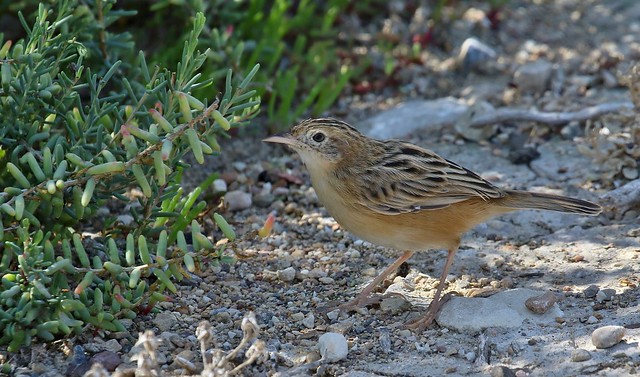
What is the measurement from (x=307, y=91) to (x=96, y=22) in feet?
8.22

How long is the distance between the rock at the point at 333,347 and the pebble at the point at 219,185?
90.9 inches

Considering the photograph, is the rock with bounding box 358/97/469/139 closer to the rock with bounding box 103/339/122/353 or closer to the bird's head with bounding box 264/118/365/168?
the bird's head with bounding box 264/118/365/168

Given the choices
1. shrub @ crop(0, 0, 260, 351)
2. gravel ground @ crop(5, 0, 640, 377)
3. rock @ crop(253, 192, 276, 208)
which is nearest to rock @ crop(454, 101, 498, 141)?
gravel ground @ crop(5, 0, 640, 377)

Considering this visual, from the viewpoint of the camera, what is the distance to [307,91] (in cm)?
854

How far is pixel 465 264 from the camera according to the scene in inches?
246

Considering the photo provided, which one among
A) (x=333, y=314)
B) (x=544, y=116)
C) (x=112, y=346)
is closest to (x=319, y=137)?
(x=333, y=314)

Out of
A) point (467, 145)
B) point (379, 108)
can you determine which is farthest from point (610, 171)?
point (379, 108)

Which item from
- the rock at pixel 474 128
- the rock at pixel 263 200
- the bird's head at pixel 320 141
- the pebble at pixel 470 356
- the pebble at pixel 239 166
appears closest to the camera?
the pebble at pixel 470 356

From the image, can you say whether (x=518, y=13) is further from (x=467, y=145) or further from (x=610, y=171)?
(x=610, y=171)

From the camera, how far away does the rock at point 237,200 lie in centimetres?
702

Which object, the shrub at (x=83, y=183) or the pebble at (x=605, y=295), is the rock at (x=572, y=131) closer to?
the pebble at (x=605, y=295)

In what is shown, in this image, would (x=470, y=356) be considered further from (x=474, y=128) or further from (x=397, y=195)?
(x=474, y=128)

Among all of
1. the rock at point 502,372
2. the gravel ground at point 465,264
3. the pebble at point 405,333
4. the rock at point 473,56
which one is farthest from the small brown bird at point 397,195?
the rock at point 473,56

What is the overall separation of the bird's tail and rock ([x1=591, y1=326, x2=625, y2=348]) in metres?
1.13
